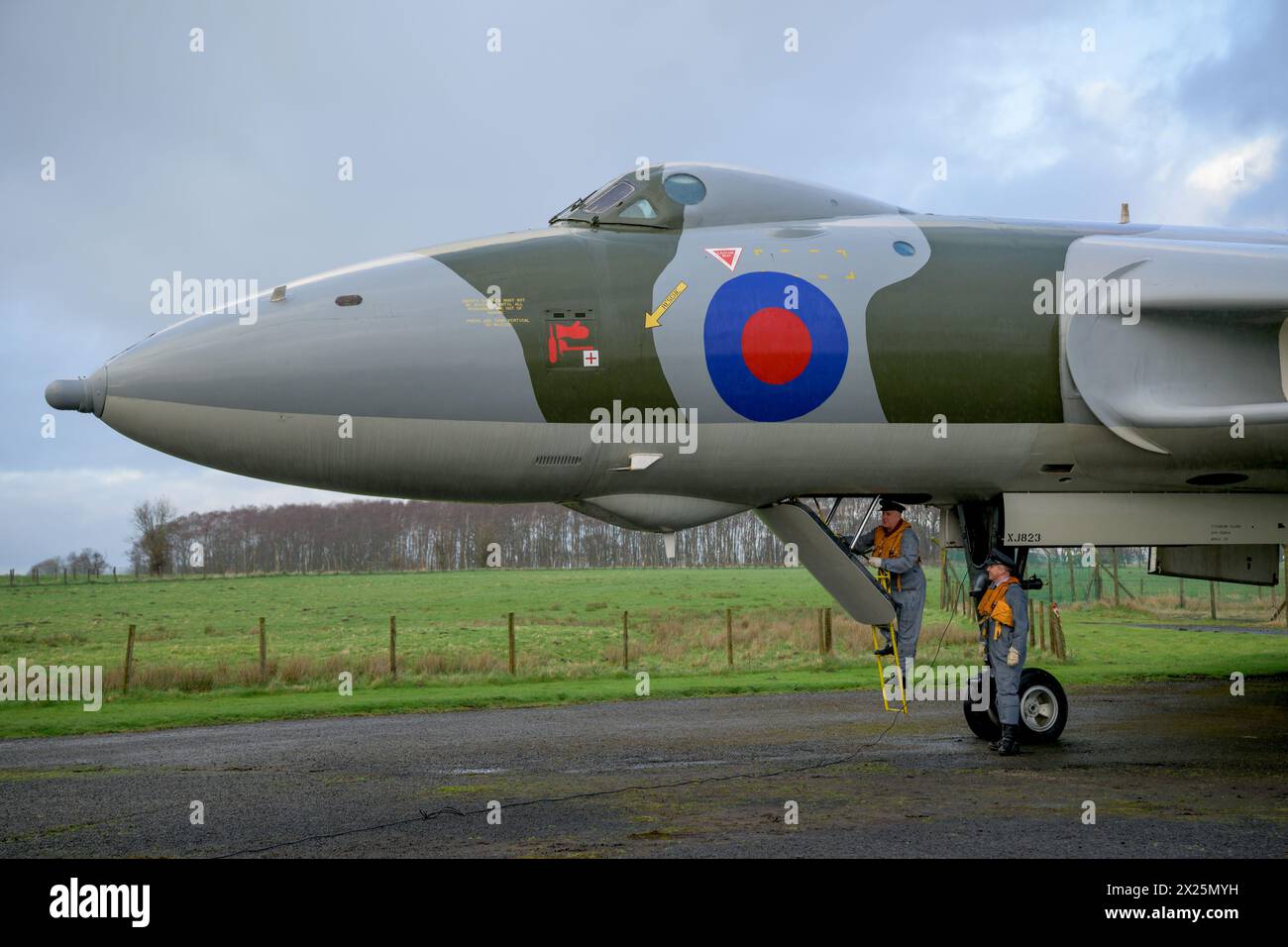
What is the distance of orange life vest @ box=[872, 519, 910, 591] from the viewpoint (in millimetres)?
9469

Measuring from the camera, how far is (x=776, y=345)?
774 centimetres

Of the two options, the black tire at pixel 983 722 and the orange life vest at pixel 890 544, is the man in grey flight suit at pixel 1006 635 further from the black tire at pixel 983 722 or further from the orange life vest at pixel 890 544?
the orange life vest at pixel 890 544

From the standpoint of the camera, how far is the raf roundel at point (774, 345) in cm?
766

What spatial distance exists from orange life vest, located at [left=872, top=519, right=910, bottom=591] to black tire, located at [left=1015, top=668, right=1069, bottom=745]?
1.67m

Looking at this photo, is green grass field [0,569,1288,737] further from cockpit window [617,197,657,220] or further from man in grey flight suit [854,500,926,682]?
cockpit window [617,197,657,220]

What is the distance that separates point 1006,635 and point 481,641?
28.0 m

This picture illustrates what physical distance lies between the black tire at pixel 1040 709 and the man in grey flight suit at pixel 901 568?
1.33 meters

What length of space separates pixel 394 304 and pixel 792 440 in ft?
10.1

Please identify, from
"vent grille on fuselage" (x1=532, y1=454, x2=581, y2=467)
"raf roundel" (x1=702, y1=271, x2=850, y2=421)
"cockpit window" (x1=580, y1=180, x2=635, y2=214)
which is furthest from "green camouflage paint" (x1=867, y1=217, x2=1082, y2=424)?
"vent grille on fuselage" (x1=532, y1=454, x2=581, y2=467)

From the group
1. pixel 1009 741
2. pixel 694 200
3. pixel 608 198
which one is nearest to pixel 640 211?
pixel 608 198

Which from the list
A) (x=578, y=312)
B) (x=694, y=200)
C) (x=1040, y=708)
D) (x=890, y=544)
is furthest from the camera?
(x=1040, y=708)

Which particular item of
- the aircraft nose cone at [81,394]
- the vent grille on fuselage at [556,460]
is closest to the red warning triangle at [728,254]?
the vent grille on fuselage at [556,460]

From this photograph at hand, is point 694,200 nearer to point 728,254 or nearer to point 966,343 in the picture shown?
point 728,254
